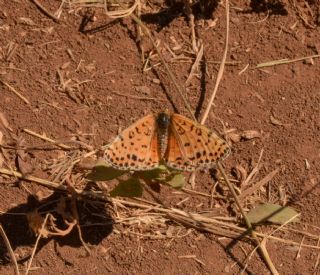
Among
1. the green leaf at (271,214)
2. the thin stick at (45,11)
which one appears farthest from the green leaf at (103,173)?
the thin stick at (45,11)

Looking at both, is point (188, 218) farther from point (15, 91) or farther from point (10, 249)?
point (15, 91)

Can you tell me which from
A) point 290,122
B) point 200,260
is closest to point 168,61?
point 290,122

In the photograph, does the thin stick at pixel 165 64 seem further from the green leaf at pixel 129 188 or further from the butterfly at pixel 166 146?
the green leaf at pixel 129 188

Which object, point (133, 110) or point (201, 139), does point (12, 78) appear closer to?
point (133, 110)

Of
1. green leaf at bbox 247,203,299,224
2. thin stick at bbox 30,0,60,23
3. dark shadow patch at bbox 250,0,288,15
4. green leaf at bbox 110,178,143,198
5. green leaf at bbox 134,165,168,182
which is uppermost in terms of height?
thin stick at bbox 30,0,60,23

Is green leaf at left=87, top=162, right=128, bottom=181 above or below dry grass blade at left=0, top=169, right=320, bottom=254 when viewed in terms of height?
above

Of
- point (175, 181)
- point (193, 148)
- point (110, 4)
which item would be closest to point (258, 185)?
point (175, 181)

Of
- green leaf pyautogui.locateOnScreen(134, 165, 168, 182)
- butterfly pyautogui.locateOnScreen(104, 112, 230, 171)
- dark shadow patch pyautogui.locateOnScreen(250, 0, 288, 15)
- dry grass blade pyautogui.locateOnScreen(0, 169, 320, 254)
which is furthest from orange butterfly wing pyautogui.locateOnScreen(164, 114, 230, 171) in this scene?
dark shadow patch pyautogui.locateOnScreen(250, 0, 288, 15)

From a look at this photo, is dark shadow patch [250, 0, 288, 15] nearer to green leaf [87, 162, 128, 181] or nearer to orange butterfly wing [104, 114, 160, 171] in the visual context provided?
orange butterfly wing [104, 114, 160, 171]
